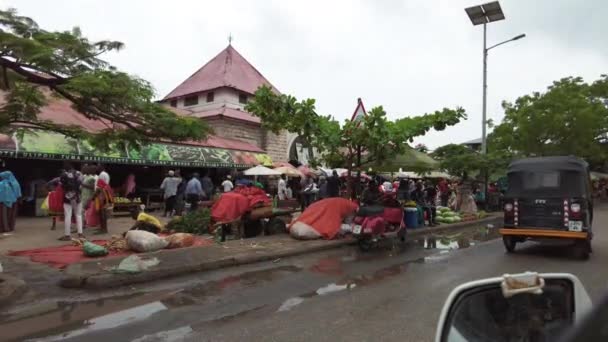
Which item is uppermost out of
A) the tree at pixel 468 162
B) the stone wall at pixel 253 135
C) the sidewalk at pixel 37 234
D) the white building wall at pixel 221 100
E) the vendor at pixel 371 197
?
the white building wall at pixel 221 100

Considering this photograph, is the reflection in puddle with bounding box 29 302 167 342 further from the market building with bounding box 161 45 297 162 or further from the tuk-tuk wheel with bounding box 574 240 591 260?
the market building with bounding box 161 45 297 162

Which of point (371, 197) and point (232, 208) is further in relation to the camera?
point (371, 197)

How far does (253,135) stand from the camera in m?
29.1

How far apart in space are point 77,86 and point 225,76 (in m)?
25.7

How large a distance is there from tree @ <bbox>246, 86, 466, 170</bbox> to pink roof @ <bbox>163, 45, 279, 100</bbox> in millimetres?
17640

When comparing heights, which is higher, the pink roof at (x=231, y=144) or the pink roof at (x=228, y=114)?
the pink roof at (x=228, y=114)

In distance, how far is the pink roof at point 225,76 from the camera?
3100 cm

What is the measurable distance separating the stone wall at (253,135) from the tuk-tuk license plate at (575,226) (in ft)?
63.6

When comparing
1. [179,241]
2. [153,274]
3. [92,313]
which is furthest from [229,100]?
[92,313]

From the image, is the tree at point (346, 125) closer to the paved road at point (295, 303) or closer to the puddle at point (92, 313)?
the paved road at point (295, 303)

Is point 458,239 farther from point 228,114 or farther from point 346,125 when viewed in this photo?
point 228,114

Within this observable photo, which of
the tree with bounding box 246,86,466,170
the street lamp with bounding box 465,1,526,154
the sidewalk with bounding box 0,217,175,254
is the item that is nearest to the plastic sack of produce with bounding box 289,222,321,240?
the tree with bounding box 246,86,466,170

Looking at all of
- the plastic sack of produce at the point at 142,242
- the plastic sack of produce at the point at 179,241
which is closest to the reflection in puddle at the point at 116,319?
the plastic sack of produce at the point at 142,242

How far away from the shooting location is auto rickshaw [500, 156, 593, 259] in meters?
9.90
